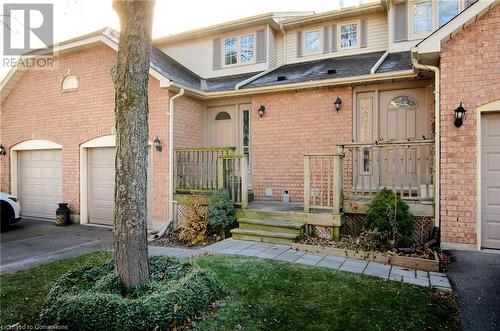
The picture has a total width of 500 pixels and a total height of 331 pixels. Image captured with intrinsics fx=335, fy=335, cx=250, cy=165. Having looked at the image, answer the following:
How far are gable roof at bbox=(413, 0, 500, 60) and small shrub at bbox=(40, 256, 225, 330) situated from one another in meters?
5.39

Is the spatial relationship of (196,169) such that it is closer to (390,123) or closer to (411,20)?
(390,123)

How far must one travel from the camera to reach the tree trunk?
12.2ft

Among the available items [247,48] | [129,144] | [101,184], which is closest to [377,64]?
[247,48]

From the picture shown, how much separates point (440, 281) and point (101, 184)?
352 inches

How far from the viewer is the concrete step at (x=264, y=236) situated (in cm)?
659

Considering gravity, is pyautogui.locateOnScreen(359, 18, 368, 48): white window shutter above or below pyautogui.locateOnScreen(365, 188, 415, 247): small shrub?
above

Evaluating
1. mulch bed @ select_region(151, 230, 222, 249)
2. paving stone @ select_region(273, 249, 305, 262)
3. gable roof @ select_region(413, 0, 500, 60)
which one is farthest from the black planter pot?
gable roof @ select_region(413, 0, 500, 60)

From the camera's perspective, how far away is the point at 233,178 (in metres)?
7.86

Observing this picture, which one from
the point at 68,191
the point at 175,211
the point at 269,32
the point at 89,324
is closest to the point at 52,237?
the point at 68,191

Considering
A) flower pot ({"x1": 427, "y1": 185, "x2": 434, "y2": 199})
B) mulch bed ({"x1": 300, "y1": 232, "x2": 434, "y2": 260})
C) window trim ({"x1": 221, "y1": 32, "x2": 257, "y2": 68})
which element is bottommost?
mulch bed ({"x1": 300, "y1": 232, "x2": 434, "y2": 260})

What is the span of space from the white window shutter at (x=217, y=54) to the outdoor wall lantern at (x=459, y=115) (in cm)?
797

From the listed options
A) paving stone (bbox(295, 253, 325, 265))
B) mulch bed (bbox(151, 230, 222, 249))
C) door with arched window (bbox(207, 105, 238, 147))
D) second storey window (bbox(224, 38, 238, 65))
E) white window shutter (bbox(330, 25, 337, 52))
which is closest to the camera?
paving stone (bbox(295, 253, 325, 265))

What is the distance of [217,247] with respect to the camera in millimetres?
6488

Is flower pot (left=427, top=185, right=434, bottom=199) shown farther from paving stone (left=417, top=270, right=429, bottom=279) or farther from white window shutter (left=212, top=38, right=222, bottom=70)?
white window shutter (left=212, top=38, right=222, bottom=70)
